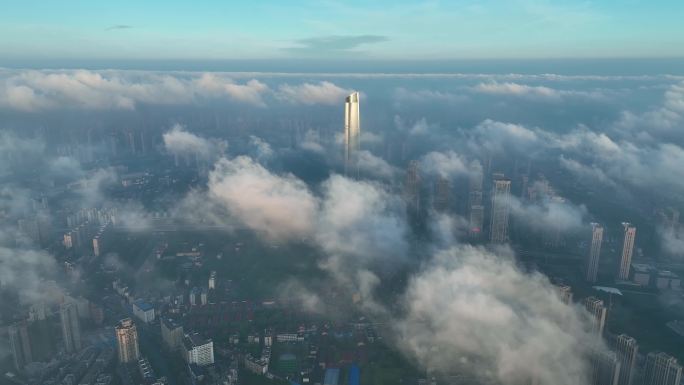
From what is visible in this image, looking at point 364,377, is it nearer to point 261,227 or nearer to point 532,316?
point 532,316

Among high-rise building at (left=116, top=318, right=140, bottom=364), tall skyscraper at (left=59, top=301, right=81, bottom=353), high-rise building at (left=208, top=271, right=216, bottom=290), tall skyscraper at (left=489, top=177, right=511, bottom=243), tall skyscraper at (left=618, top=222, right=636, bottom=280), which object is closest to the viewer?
high-rise building at (left=116, top=318, right=140, bottom=364)

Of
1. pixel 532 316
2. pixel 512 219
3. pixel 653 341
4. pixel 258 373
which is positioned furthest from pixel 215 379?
pixel 512 219

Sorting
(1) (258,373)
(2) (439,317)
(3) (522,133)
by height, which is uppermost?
(3) (522,133)

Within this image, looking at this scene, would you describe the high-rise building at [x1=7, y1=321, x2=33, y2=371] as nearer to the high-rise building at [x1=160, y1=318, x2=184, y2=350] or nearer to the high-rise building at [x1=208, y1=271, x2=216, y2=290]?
the high-rise building at [x1=160, y1=318, x2=184, y2=350]

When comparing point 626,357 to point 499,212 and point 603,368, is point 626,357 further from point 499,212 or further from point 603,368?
point 499,212

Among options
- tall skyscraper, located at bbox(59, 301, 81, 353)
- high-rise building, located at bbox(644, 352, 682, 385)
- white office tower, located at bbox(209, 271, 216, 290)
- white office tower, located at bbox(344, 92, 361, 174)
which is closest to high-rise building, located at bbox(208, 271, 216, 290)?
white office tower, located at bbox(209, 271, 216, 290)

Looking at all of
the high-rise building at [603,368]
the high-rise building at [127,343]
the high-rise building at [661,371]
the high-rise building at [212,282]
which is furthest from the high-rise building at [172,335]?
the high-rise building at [661,371]
